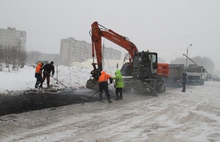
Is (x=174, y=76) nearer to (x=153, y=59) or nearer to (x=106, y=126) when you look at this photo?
(x=153, y=59)

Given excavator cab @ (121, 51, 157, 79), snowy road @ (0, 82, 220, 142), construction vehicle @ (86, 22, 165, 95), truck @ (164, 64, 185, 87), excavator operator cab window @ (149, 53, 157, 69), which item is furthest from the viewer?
truck @ (164, 64, 185, 87)

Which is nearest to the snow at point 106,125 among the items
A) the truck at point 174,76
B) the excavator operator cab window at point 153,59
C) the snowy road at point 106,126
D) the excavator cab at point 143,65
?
the snowy road at point 106,126

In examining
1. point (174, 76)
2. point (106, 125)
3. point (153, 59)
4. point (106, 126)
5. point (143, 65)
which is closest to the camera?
point (106, 126)

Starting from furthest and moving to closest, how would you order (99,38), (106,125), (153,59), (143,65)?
(153,59), (143,65), (99,38), (106,125)

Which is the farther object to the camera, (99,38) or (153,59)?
(153,59)

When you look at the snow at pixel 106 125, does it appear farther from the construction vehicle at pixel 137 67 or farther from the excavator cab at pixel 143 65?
the excavator cab at pixel 143 65

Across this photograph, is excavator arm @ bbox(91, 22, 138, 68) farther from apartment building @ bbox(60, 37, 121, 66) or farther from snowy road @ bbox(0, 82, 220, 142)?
apartment building @ bbox(60, 37, 121, 66)

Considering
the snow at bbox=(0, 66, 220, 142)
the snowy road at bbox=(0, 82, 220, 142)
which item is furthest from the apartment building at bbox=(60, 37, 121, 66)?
the snowy road at bbox=(0, 82, 220, 142)

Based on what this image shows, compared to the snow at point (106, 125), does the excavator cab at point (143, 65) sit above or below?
above

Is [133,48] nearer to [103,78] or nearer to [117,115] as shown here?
[103,78]

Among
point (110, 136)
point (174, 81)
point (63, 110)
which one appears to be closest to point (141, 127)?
point (110, 136)

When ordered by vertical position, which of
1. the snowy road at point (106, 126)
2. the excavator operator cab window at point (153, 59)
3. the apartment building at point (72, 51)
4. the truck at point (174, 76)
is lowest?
the snowy road at point (106, 126)

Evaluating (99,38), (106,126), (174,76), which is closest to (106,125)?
(106,126)

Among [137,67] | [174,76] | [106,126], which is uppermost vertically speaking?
[137,67]
